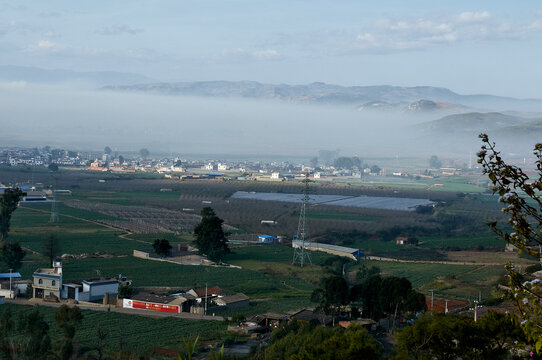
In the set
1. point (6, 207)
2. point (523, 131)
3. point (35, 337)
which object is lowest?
point (35, 337)

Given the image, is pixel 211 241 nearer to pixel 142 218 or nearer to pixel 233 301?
pixel 233 301

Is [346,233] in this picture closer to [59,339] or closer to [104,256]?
[104,256]

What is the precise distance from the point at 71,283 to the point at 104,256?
7209mm

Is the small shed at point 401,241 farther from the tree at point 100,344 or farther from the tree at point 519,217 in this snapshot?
the tree at point 519,217

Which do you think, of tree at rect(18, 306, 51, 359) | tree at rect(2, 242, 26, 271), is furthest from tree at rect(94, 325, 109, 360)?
tree at rect(2, 242, 26, 271)

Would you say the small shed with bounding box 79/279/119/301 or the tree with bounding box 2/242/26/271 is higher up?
the tree with bounding box 2/242/26/271

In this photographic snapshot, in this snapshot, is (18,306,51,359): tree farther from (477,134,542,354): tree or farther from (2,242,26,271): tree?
(477,134,542,354): tree

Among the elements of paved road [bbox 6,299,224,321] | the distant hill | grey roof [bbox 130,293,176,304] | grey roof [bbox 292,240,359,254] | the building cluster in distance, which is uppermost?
the distant hill

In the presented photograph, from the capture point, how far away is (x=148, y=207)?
2138 inches

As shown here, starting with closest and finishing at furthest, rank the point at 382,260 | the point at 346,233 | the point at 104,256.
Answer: the point at 104,256, the point at 382,260, the point at 346,233

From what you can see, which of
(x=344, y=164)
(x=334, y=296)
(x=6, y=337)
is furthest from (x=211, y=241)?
(x=344, y=164)

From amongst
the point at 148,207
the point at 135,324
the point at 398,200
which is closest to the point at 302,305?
the point at 135,324

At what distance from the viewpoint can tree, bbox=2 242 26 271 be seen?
27281mm

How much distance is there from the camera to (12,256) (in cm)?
2736
